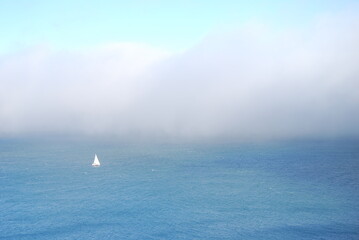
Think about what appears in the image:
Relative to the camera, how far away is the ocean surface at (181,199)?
254 feet

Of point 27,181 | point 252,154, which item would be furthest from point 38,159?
point 252,154

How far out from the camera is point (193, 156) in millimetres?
182125

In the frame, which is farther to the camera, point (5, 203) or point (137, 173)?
point (137, 173)

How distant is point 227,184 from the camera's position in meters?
118

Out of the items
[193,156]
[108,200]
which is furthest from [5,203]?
[193,156]

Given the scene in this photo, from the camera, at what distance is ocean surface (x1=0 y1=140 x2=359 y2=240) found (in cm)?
7756

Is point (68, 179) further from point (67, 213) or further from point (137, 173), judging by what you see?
point (67, 213)

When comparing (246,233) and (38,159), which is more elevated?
(38,159)

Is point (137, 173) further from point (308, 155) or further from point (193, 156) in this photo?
point (308, 155)

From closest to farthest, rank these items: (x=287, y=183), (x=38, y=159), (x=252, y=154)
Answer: (x=287, y=183), (x=38, y=159), (x=252, y=154)

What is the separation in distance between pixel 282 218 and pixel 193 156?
327 ft

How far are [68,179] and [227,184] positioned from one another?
57223mm

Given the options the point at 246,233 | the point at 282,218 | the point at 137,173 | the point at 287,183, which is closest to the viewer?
the point at 246,233

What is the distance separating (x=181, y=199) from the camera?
3947 inches
